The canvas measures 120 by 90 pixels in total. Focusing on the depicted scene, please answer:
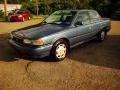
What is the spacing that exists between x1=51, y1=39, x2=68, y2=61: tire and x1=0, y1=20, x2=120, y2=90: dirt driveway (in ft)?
0.59

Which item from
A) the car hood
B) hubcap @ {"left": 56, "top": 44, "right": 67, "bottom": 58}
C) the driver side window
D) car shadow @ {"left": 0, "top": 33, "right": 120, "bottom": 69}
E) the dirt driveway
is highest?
the driver side window

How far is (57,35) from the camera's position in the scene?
603 cm

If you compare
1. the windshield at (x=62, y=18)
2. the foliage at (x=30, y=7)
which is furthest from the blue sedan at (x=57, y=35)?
the foliage at (x=30, y=7)

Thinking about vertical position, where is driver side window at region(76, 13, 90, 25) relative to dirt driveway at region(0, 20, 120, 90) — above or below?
above

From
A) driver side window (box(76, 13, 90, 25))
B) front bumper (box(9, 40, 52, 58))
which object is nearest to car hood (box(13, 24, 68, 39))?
front bumper (box(9, 40, 52, 58))

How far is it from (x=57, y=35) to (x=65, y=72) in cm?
122

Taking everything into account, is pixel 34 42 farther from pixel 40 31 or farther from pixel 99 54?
pixel 99 54

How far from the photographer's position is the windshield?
22.7 feet

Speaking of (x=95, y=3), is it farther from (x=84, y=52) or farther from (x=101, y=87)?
(x=101, y=87)

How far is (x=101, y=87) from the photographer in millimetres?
4523

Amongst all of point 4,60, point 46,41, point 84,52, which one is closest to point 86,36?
point 84,52

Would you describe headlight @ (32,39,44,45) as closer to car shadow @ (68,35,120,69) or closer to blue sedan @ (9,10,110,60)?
blue sedan @ (9,10,110,60)

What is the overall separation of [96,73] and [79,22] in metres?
2.21

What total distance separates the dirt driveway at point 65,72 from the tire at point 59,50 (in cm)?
A: 18
